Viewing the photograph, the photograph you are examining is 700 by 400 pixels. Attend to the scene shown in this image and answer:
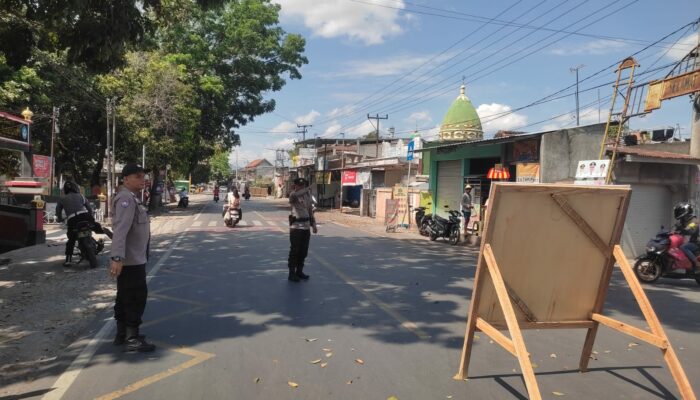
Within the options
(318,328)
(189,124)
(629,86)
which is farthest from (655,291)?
(189,124)

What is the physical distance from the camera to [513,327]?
355cm

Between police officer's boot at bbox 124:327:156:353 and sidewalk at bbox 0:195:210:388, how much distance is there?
683 millimetres

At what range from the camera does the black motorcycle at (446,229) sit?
54.1 feet

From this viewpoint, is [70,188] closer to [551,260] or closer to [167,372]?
[167,372]

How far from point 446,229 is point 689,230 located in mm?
7743

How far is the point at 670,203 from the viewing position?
15.1 metres

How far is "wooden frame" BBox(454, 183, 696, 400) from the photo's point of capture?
390cm

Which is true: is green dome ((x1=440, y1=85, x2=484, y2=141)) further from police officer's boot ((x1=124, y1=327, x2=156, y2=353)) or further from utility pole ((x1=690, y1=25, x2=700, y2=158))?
police officer's boot ((x1=124, y1=327, x2=156, y2=353))

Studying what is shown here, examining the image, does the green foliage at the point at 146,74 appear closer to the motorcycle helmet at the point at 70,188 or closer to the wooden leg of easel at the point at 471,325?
the motorcycle helmet at the point at 70,188

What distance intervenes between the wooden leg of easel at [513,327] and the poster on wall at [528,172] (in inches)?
547

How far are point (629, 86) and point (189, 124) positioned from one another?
22187 mm

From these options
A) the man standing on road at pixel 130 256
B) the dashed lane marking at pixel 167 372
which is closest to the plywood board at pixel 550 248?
the dashed lane marking at pixel 167 372

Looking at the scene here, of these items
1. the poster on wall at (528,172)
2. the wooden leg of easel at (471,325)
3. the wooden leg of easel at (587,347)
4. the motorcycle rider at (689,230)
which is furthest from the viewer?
the poster on wall at (528,172)

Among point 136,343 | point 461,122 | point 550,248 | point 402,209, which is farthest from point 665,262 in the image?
point 461,122
